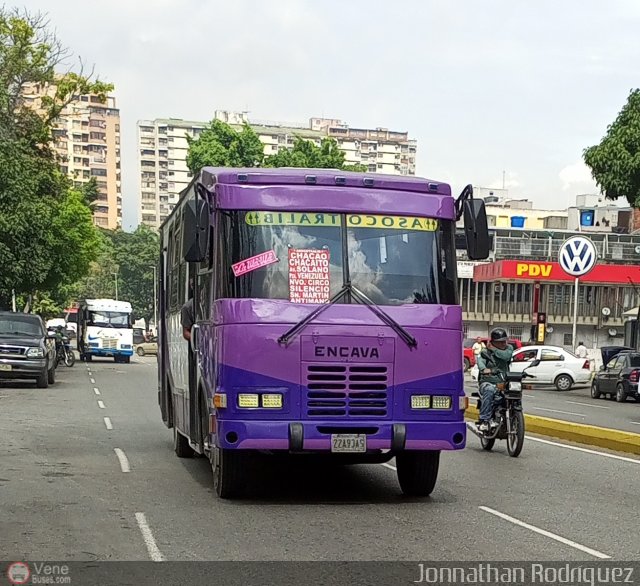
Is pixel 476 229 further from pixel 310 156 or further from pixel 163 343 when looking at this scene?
pixel 310 156

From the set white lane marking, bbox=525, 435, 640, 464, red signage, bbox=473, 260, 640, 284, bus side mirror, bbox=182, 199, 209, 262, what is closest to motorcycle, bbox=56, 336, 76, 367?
white lane marking, bbox=525, 435, 640, 464

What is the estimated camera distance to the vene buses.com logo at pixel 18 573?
701 cm

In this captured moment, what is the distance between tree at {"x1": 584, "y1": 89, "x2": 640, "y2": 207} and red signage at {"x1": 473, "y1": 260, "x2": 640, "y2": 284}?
36032mm

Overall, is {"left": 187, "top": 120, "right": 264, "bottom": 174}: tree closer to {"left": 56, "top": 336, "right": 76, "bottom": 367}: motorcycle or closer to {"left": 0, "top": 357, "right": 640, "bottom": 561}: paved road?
{"left": 56, "top": 336, "right": 76, "bottom": 367}: motorcycle

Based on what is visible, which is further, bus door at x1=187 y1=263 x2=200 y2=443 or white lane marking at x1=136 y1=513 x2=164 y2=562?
bus door at x1=187 y1=263 x2=200 y2=443

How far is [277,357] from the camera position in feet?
32.5

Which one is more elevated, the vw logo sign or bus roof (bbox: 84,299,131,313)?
the vw logo sign

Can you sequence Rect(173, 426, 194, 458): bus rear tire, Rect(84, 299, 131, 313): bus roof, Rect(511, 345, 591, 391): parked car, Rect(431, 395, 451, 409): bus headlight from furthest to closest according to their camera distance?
Rect(84, 299, 131, 313): bus roof, Rect(511, 345, 591, 391): parked car, Rect(173, 426, 194, 458): bus rear tire, Rect(431, 395, 451, 409): bus headlight

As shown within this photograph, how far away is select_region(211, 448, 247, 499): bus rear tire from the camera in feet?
33.8

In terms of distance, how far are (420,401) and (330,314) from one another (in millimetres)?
1168

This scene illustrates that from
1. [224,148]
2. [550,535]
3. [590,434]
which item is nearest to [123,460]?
[550,535]

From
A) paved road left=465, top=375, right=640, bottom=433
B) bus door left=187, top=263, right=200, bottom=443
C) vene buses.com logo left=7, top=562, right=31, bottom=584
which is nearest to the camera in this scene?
vene buses.com logo left=7, top=562, right=31, bottom=584

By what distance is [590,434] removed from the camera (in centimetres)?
1669

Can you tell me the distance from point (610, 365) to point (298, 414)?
26431 mm
